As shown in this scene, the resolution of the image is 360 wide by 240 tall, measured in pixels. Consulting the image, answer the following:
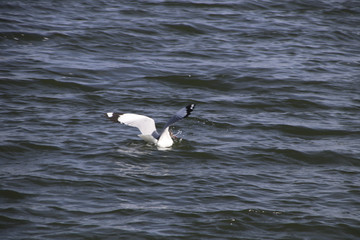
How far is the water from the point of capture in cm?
646

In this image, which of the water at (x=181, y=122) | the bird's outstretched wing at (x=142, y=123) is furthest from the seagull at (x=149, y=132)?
the water at (x=181, y=122)

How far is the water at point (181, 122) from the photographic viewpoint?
21.2 ft

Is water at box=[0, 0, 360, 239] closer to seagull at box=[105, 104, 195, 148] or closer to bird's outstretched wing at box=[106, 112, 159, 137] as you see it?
seagull at box=[105, 104, 195, 148]

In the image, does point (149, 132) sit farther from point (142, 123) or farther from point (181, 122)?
point (181, 122)

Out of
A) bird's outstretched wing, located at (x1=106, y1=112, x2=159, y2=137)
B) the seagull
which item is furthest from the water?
bird's outstretched wing, located at (x1=106, y1=112, x2=159, y2=137)

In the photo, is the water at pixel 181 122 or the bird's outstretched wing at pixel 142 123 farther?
the bird's outstretched wing at pixel 142 123

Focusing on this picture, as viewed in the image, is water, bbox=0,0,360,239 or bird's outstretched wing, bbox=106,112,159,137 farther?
bird's outstretched wing, bbox=106,112,159,137

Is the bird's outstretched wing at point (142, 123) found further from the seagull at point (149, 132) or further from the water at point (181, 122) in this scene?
the water at point (181, 122)

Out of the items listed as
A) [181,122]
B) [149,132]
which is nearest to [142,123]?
[149,132]

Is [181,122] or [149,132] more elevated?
[149,132]

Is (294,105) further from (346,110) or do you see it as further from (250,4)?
(250,4)

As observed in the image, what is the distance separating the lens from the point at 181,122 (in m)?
9.68

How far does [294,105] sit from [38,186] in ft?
16.9

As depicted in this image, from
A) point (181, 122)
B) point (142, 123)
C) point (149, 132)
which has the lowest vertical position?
point (181, 122)
